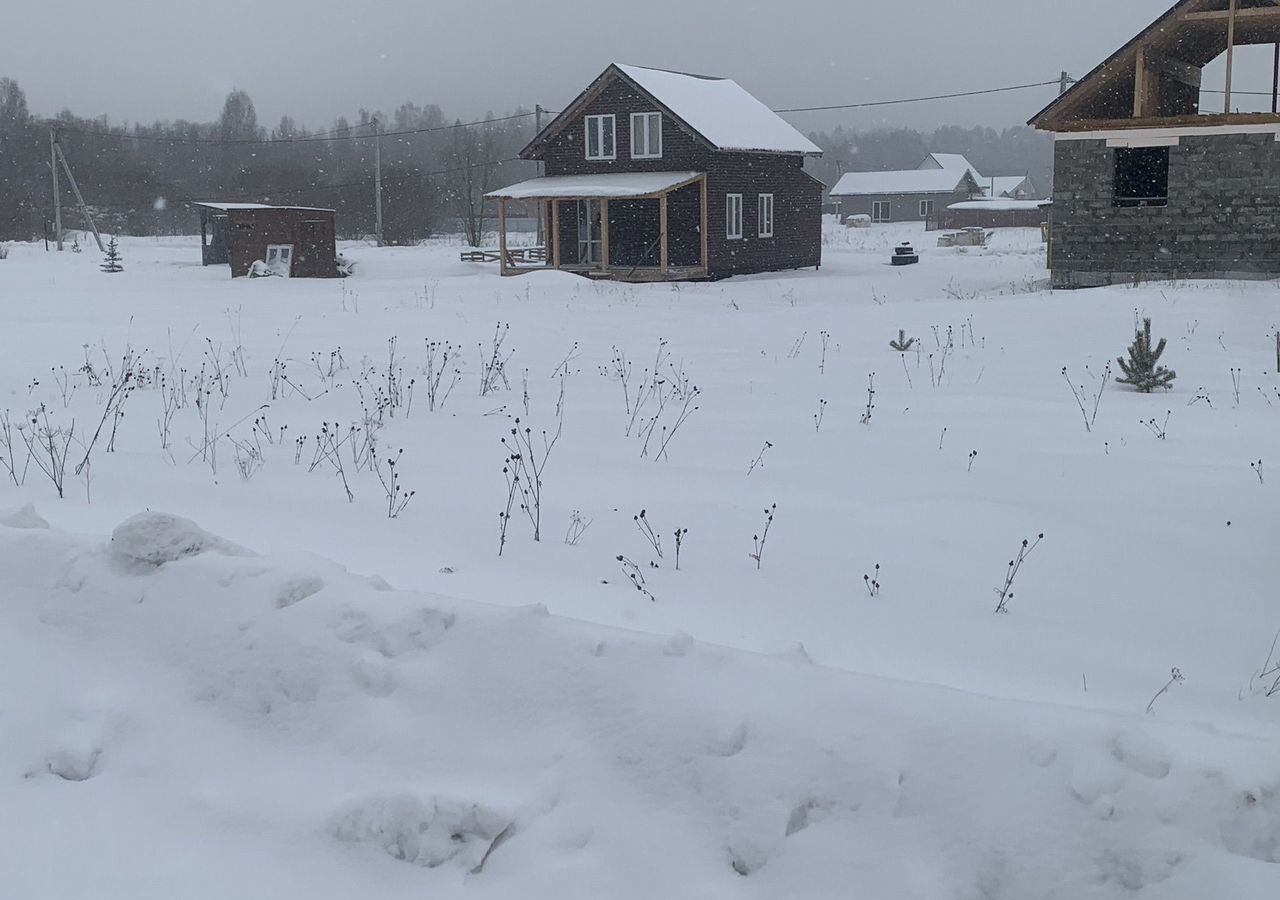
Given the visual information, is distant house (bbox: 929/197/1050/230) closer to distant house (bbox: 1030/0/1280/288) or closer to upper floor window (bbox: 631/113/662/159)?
upper floor window (bbox: 631/113/662/159)

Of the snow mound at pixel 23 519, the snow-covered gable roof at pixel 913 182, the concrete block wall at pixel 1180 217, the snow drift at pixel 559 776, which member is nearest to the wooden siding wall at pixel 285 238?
the concrete block wall at pixel 1180 217

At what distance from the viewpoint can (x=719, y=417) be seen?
873cm

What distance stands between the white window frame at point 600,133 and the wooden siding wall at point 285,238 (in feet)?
24.6

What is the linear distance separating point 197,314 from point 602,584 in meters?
15.4

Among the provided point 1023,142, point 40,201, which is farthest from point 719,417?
point 1023,142

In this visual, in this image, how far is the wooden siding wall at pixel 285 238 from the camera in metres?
30.2

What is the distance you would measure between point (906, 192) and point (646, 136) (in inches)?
2067

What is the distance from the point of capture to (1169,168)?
790 inches

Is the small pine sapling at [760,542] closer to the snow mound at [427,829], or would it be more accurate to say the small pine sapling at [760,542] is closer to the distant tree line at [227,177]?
the snow mound at [427,829]

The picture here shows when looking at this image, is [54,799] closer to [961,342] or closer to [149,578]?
[149,578]

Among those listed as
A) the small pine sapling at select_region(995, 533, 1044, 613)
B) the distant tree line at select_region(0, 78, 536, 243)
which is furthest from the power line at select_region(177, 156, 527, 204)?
the small pine sapling at select_region(995, 533, 1044, 613)

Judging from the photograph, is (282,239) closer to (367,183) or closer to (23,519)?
(23,519)

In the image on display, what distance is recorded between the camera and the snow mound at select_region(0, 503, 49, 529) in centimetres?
480

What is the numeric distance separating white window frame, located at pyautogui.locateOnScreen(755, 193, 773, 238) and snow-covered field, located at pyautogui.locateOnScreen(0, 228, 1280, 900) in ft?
82.3
